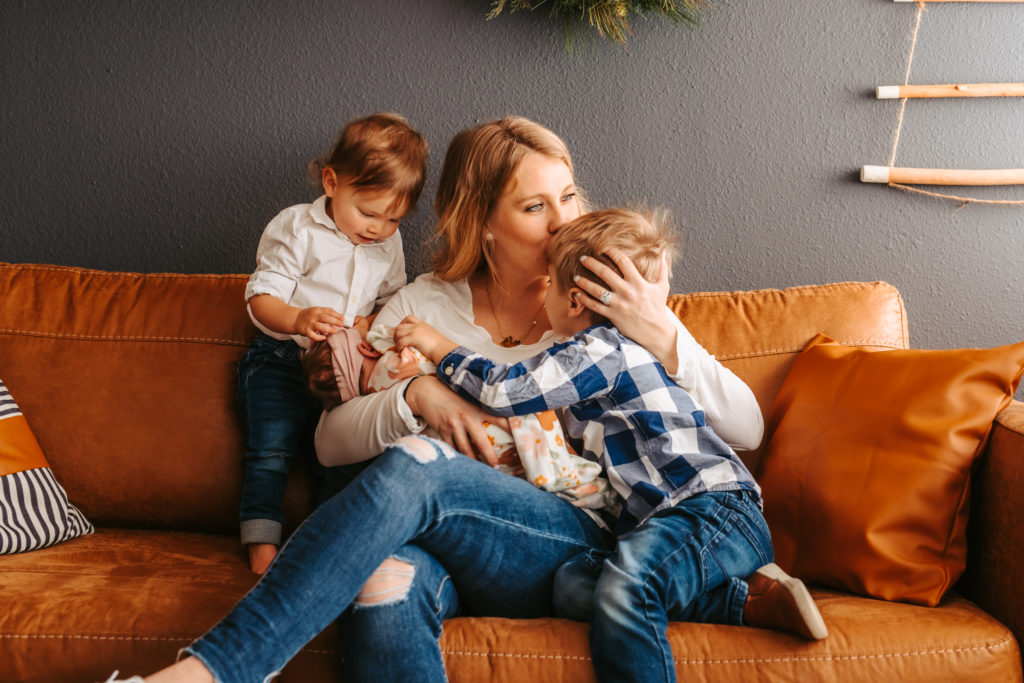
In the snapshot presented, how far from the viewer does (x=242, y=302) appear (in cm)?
186

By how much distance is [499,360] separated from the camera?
1.65m

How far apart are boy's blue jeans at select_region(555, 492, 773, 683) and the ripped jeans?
81 millimetres

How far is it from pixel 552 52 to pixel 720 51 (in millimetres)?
439

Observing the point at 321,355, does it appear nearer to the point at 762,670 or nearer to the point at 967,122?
the point at 762,670

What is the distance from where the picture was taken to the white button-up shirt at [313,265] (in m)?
1.76

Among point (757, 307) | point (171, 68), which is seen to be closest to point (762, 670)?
point (757, 307)

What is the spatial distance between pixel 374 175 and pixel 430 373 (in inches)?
18.9

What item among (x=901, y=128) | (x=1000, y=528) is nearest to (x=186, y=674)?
(x=1000, y=528)

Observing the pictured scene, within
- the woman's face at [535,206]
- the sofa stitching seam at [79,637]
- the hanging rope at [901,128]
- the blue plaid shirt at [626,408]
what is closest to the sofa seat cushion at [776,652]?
the blue plaid shirt at [626,408]

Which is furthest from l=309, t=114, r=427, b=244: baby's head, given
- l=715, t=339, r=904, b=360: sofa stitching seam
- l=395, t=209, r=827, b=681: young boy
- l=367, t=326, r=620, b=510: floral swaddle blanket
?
l=715, t=339, r=904, b=360: sofa stitching seam

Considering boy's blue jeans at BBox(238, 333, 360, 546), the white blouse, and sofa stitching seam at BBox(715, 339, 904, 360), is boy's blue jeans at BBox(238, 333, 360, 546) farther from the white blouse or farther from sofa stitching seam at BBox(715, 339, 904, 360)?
sofa stitching seam at BBox(715, 339, 904, 360)

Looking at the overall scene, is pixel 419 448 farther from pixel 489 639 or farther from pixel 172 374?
pixel 172 374

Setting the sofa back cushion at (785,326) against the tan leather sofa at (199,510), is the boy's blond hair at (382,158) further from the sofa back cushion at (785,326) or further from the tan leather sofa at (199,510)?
the sofa back cushion at (785,326)

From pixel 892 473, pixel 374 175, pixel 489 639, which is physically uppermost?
pixel 374 175
